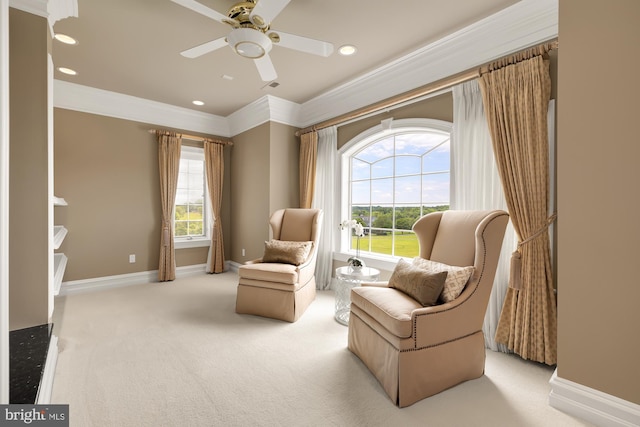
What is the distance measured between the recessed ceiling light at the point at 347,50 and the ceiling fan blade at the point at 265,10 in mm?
1108

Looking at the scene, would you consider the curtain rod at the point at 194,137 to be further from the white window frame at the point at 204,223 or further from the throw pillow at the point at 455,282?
the throw pillow at the point at 455,282

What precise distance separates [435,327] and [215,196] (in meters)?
4.32

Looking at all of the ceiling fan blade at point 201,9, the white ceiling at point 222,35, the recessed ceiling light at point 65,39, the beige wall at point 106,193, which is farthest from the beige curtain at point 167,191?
the ceiling fan blade at point 201,9

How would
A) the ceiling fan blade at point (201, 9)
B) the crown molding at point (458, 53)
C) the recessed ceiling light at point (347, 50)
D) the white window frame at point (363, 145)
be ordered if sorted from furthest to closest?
the white window frame at point (363, 145), the recessed ceiling light at point (347, 50), the crown molding at point (458, 53), the ceiling fan blade at point (201, 9)

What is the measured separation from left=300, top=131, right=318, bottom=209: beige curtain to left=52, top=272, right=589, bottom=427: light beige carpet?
76.0 inches

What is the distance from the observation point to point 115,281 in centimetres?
438

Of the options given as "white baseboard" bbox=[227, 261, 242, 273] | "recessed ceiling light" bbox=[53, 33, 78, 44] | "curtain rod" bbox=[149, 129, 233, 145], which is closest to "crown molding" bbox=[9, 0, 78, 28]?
"recessed ceiling light" bbox=[53, 33, 78, 44]

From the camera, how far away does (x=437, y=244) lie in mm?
2438

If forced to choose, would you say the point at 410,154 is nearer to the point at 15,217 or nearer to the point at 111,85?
the point at 15,217

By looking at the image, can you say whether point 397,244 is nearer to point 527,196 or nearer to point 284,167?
point 527,196

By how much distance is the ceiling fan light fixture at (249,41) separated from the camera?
2.09 meters

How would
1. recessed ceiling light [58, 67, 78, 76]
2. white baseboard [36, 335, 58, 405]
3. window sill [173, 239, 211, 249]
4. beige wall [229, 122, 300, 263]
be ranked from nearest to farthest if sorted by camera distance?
1. white baseboard [36, 335, 58, 405]
2. recessed ceiling light [58, 67, 78, 76]
3. beige wall [229, 122, 300, 263]
4. window sill [173, 239, 211, 249]

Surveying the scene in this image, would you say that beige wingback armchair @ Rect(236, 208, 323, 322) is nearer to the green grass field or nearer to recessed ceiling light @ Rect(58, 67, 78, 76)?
the green grass field

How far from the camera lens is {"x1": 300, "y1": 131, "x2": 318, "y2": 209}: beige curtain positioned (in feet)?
14.7
